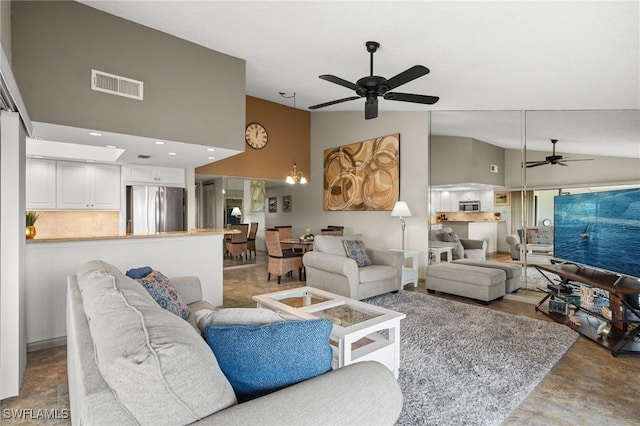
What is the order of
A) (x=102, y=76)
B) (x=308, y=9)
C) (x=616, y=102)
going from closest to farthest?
(x=308, y=9) < (x=102, y=76) < (x=616, y=102)

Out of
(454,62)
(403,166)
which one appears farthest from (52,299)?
(403,166)

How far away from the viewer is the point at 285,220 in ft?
29.4

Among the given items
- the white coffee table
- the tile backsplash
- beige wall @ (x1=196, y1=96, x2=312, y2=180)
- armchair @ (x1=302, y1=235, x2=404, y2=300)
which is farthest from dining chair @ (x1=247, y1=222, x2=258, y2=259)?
the white coffee table

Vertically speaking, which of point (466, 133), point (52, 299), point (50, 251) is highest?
point (466, 133)

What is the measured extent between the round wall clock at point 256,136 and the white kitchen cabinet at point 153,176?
1.61 meters

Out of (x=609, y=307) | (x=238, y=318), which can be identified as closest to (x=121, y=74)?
(x=238, y=318)

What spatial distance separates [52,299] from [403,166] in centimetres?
530

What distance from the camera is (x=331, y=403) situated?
1046 millimetres

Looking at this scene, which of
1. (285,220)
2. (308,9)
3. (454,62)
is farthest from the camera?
(285,220)

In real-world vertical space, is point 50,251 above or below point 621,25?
below

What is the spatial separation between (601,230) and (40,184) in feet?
23.3

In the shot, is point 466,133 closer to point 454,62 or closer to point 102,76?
point 454,62

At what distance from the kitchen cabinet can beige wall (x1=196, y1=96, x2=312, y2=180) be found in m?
1.53

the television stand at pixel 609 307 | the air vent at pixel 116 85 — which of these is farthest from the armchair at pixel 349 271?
the air vent at pixel 116 85
